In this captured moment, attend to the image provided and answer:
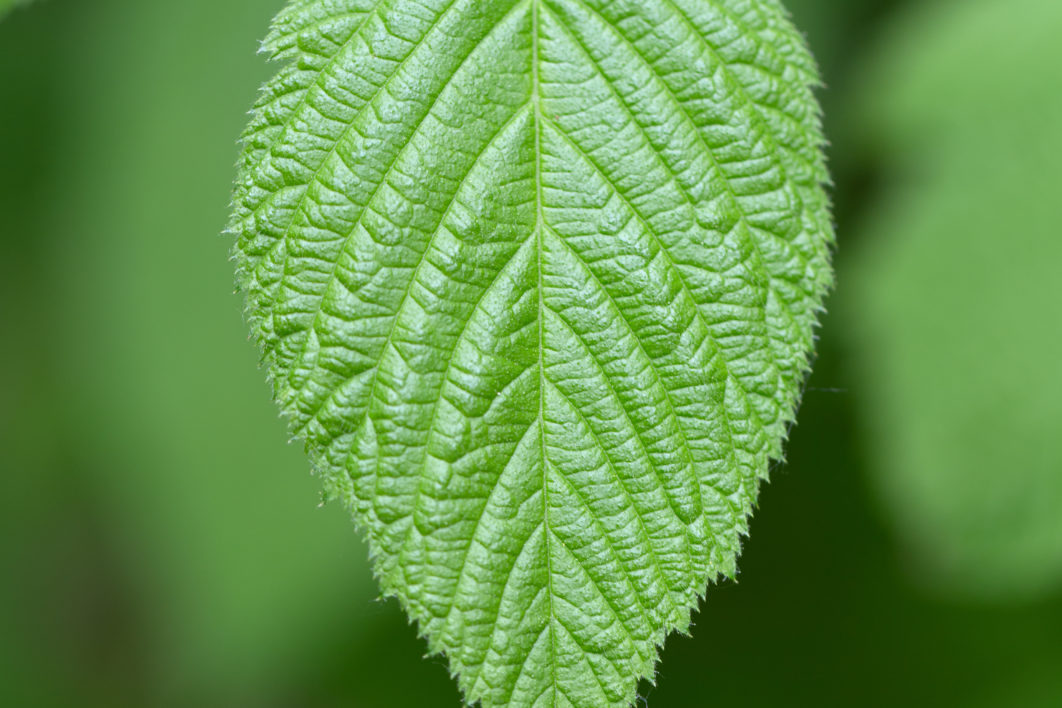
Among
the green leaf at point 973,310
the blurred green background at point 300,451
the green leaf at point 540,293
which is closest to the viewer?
the green leaf at point 540,293

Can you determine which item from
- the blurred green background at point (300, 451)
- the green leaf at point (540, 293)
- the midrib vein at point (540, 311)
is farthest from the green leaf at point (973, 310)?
the midrib vein at point (540, 311)

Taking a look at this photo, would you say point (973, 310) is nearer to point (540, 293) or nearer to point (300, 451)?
point (540, 293)

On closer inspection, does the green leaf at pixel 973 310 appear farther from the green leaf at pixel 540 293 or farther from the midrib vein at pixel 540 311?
the midrib vein at pixel 540 311

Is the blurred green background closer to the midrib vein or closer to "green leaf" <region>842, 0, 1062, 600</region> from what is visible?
"green leaf" <region>842, 0, 1062, 600</region>

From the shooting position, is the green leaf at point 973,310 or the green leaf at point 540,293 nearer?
the green leaf at point 540,293

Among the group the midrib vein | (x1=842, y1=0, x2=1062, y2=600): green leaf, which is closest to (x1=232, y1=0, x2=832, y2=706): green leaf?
the midrib vein

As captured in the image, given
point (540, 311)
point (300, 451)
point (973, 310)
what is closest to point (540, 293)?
point (540, 311)

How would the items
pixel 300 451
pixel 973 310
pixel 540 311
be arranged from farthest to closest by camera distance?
pixel 300 451 < pixel 973 310 < pixel 540 311
